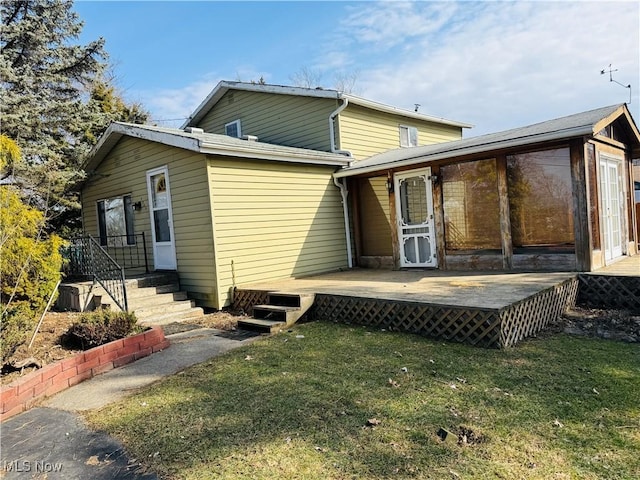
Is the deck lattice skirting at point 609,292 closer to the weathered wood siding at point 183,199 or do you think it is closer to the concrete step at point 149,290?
the weathered wood siding at point 183,199

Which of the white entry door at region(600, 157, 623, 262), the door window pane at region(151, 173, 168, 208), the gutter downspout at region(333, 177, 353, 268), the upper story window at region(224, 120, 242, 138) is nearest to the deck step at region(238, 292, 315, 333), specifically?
the door window pane at region(151, 173, 168, 208)

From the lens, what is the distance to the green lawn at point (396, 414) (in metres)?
2.67

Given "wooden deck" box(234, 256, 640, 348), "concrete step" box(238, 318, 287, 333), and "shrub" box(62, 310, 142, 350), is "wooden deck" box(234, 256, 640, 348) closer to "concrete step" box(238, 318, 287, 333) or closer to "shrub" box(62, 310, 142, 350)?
"concrete step" box(238, 318, 287, 333)

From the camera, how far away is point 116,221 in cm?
1094

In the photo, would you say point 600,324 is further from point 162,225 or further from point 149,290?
point 162,225

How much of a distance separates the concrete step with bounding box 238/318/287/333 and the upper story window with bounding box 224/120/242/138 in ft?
28.3

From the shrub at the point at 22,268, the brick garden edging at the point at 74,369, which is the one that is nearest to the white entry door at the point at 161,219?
the shrub at the point at 22,268

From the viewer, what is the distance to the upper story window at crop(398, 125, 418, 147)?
1361cm

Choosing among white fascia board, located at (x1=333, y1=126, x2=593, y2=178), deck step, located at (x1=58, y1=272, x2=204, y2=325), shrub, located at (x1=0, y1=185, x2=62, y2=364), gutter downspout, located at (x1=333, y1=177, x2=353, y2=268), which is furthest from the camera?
gutter downspout, located at (x1=333, y1=177, x2=353, y2=268)

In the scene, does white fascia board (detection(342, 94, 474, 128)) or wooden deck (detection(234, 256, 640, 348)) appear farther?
white fascia board (detection(342, 94, 474, 128))

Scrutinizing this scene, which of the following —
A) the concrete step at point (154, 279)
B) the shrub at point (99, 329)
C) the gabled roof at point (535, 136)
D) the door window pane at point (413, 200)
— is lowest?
the shrub at point (99, 329)

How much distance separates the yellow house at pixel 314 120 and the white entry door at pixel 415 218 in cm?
190

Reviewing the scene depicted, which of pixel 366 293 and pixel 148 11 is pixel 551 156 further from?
pixel 148 11

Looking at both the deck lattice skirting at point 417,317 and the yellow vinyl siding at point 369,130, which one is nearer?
the deck lattice skirting at point 417,317
